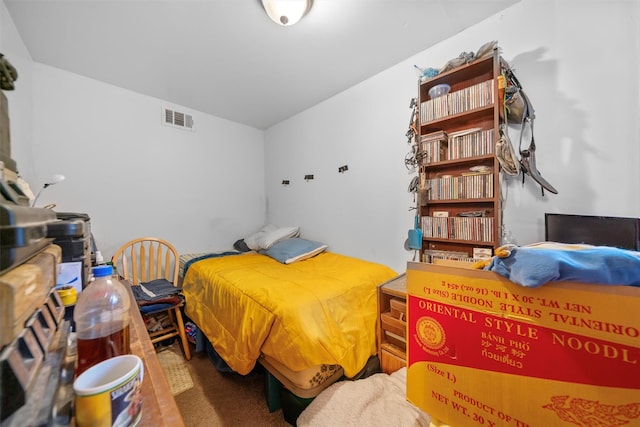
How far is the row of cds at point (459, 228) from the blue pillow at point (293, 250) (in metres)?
1.18

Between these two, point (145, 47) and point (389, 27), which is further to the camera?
point (145, 47)

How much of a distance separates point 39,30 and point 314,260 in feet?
8.77

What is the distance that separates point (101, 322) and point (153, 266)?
2181mm

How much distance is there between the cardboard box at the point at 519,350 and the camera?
1.53ft

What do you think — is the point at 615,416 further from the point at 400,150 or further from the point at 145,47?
the point at 145,47

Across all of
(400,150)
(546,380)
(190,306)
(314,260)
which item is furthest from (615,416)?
(190,306)

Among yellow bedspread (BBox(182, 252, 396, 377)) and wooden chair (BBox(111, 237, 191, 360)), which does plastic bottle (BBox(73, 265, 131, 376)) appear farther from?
wooden chair (BBox(111, 237, 191, 360))

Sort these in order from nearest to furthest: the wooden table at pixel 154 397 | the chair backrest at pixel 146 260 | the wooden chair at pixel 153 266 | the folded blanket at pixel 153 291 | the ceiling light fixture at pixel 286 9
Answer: the wooden table at pixel 154 397, the ceiling light fixture at pixel 286 9, the folded blanket at pixel 153 291, the wooden chair at pixel 153 266, the chair backrest at pixel 146 260

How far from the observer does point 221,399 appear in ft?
4.94

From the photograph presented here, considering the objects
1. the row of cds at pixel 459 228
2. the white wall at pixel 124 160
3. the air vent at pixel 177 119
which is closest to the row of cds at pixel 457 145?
the row of cds at pixel 459 228

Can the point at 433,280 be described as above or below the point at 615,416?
above

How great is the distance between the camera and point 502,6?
4.74ft

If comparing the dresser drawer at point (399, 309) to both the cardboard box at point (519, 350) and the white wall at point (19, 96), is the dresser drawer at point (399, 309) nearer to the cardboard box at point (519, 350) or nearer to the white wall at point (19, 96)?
the cardboard box at point (519, 350)

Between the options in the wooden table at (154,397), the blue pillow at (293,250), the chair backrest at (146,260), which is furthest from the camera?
the blue pillow at (293,250)
